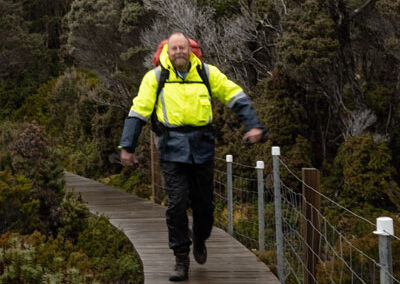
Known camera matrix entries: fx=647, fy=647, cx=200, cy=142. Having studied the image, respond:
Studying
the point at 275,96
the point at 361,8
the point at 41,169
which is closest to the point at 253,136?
the point at 41,169

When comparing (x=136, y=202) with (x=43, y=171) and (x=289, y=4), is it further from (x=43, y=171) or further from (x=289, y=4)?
(x=289, y=4)

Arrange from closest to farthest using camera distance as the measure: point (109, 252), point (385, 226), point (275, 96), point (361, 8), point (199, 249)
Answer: point (385, 226) → point (199, 249) → point (109, 252) → point (275, 96) → point (361, 8)

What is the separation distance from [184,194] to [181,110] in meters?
0.65

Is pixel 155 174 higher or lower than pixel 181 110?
lower

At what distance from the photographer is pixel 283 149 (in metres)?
12.0

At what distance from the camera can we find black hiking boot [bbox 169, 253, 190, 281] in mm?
4992

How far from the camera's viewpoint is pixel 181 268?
5059mm

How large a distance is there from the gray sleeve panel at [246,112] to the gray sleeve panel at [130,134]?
73cm

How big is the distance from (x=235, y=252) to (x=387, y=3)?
6.95 m

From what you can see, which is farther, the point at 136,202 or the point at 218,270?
the point at 136,202

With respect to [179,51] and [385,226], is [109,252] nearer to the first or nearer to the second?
[179,51]

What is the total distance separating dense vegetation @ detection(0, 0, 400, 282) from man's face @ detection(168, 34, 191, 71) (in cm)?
283

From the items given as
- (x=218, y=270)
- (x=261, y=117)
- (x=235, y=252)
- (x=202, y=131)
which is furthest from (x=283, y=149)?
(x=202, y=131)

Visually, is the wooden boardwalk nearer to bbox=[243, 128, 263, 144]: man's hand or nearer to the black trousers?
the black trousers
